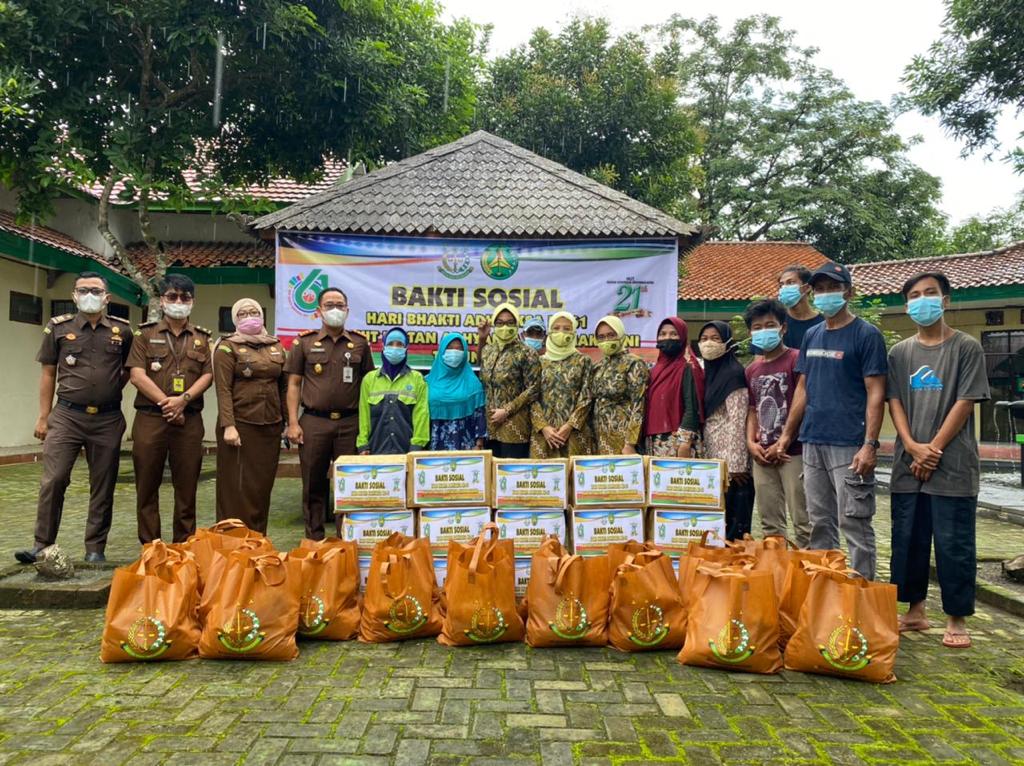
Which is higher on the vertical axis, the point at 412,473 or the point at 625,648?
the point at 412,473

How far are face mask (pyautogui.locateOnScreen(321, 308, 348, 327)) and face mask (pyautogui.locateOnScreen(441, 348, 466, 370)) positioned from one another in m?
0.76

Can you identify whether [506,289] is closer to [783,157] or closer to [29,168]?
[29,168]

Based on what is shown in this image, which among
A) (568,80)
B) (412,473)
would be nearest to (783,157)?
(568,80)

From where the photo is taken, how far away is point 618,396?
15.7 feet

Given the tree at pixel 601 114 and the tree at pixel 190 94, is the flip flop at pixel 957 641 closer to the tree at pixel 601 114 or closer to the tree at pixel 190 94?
the tree at pixel 190 94

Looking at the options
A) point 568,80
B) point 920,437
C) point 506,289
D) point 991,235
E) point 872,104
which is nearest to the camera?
point 920,437

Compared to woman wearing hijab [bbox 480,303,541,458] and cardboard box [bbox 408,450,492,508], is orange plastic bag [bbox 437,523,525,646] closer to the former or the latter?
cardboard box [bbox 408,450,492,508]

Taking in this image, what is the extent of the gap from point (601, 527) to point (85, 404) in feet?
10.8

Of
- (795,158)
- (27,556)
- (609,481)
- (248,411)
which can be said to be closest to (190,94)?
(248,411)

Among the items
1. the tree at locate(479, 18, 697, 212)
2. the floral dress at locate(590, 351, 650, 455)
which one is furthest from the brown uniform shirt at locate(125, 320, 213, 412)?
the tree at locate(479, 18, 697, 212)

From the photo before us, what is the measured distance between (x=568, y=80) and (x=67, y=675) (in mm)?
15577

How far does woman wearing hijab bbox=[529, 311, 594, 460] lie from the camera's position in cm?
484

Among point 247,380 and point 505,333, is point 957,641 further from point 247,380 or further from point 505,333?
point 247,380

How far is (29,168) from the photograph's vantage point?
339 inches
